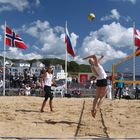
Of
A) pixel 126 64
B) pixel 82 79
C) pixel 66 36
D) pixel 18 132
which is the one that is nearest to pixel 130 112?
pixel 18 132

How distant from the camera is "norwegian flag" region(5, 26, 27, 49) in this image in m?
22.6

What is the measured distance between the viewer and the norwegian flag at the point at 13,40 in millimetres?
22578

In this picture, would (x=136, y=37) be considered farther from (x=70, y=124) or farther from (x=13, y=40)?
(x=70, y=124)

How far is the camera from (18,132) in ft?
25.8

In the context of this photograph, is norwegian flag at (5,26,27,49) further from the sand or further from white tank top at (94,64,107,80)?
white tank top at (94,64,107,80)

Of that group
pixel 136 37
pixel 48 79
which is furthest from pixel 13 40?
pixel 48 79

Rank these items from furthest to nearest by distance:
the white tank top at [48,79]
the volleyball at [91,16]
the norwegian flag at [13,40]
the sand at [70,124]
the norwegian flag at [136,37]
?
the norwegian flag at [136,37] → the norwegian flag at [13,40] → the volleyball at [91,16] → the white tank top at [48,79] → the sand at [70,124]

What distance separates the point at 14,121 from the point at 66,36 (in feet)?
48.1

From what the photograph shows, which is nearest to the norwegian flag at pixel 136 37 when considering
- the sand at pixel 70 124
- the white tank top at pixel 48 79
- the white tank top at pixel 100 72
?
the sand at pixel 70 124

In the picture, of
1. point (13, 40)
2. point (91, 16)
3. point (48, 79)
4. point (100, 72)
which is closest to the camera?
point (100, 72)

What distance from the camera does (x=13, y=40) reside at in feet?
75.2

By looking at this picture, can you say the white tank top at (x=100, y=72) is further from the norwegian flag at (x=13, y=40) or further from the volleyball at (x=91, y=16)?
the norwegian flag at (x=13, y=40)

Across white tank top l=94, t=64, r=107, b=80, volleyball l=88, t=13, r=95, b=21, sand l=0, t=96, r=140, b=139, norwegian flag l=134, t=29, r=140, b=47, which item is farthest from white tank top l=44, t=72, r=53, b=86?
norwegian flag l=134, t=29, r=140, b=47

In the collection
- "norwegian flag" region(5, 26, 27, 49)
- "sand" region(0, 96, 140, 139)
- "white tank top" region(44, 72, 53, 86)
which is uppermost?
"norwegian flag" region(5, 26, 27, 49)
